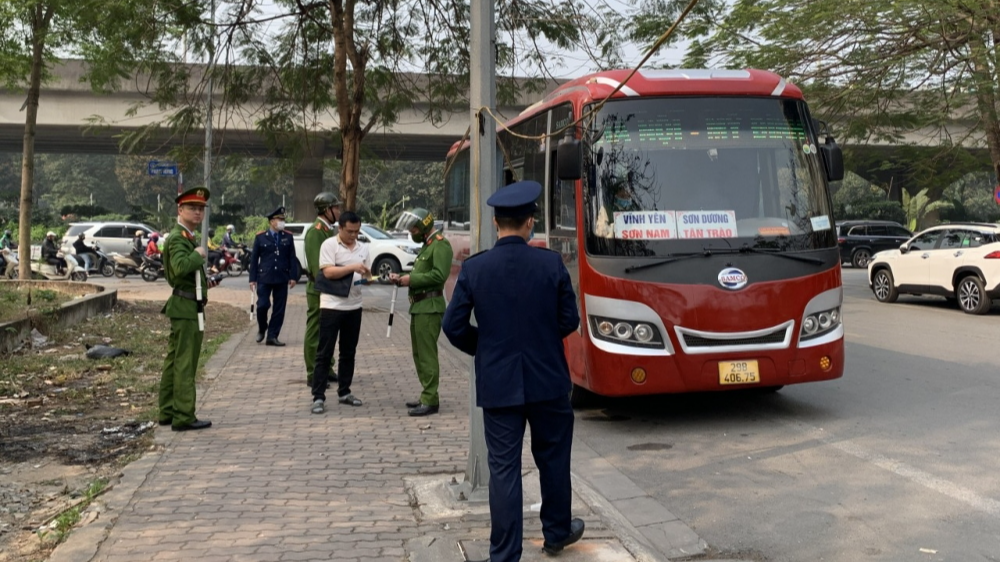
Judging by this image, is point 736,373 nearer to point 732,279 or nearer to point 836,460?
point 732,279

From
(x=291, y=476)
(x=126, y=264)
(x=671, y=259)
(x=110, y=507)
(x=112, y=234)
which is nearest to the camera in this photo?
(x=110, y=507)

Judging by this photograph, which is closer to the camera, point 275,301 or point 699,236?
point 699,236

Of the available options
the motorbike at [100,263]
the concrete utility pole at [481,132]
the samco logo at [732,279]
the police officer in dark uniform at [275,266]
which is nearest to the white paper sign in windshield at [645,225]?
the samco logo at [732,279]

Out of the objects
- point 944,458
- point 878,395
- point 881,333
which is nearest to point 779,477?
point 944,458

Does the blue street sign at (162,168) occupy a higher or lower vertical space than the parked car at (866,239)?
higher

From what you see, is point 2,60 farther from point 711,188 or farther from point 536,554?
point 536,554

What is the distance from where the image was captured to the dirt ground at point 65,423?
549cm

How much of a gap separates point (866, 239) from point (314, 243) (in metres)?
28.7

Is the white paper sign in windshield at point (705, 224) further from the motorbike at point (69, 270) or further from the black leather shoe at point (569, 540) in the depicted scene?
the motorbike at point (69, 270)

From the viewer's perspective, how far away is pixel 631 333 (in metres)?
7.71

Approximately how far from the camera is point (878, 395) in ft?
30.0

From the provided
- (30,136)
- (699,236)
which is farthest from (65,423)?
(30,136)

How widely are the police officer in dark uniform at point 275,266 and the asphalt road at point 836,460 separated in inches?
231

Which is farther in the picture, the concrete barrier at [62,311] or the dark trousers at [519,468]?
the concrete barrier at [62,311]
